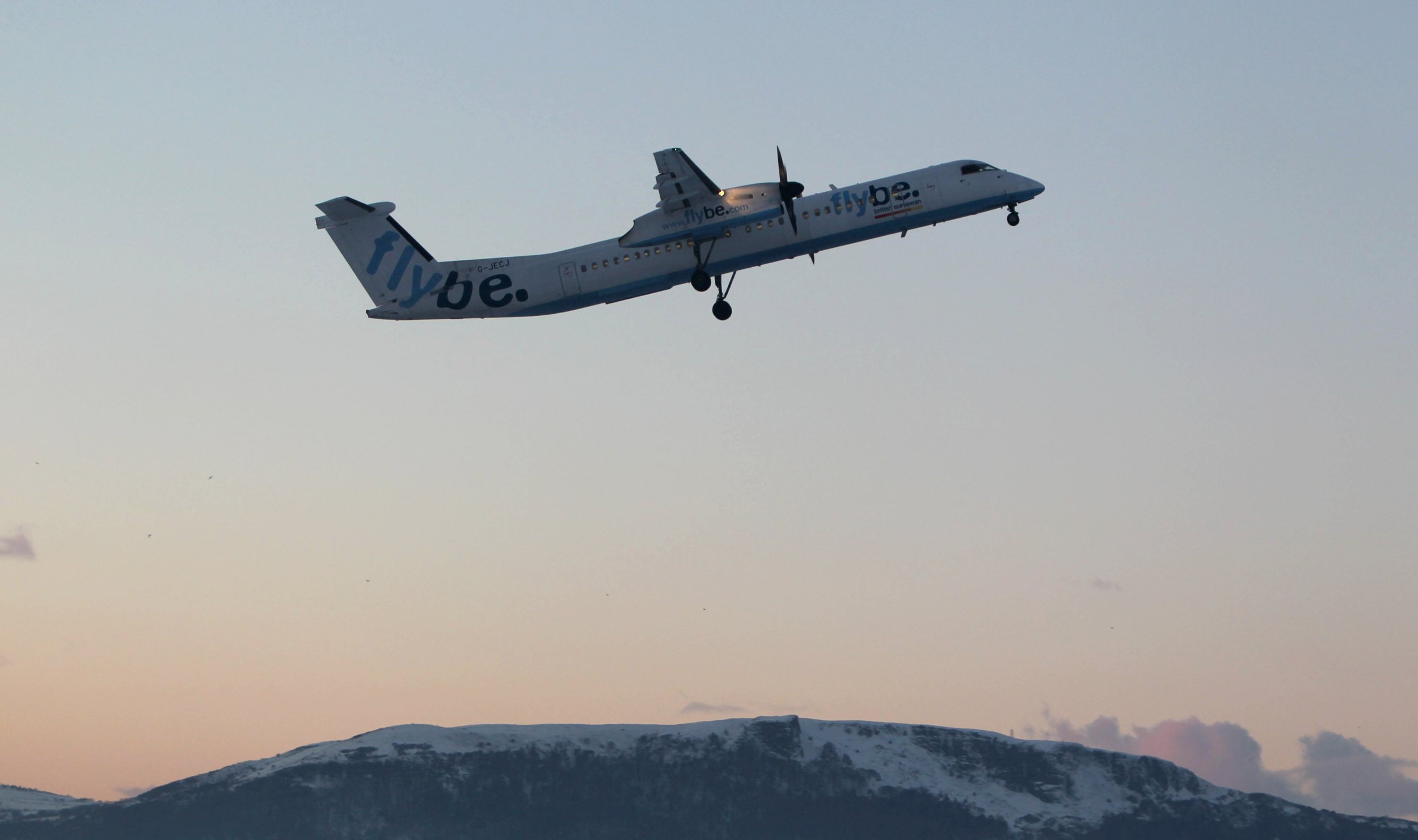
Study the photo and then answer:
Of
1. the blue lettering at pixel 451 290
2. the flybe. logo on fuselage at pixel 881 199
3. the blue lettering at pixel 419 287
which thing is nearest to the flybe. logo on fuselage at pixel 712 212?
the flybe. logo on fuselage at pixel 881 199

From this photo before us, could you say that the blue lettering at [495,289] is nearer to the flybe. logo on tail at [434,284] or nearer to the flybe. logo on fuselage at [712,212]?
the flybe. logo on tail at [434,284]

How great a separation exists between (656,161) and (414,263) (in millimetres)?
16648

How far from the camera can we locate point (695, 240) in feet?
272

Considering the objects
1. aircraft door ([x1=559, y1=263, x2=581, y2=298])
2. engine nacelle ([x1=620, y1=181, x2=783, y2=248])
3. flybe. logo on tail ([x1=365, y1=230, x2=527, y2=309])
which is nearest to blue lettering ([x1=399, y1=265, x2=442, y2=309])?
flybe. logo on tail ([x1=365, y1=230, x2=527, y2=309])

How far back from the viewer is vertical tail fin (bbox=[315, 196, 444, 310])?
8900 cm

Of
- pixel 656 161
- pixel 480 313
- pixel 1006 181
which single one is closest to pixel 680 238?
pixel 656 161

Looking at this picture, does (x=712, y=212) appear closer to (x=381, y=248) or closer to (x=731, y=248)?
(x=731, y=248)

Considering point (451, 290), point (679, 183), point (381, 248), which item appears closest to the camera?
point (679, 183)

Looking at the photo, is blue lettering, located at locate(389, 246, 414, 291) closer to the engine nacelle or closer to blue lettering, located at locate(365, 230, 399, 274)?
blue lettering, located at locate(365, 230, 399, 274)

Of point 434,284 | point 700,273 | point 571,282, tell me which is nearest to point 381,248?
point 434,284

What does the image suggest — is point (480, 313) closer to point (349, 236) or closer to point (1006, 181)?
point (349, 236)

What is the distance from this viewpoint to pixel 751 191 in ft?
271

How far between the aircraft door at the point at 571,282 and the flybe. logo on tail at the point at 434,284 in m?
2.25

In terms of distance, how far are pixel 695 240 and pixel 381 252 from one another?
20.0 metres
